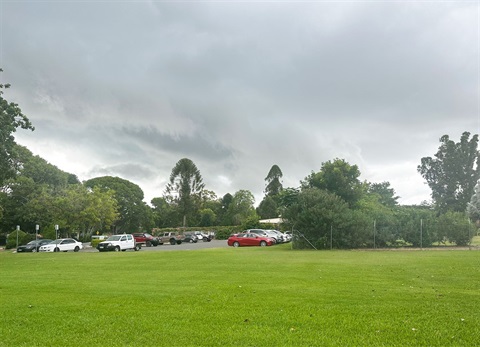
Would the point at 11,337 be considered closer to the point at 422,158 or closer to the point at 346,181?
the point at 346,181

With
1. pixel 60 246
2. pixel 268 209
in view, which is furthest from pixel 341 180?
pixel 268 209

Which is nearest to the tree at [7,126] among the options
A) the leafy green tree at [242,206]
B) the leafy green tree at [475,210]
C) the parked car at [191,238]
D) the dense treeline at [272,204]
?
the dense treeline at [272,204]

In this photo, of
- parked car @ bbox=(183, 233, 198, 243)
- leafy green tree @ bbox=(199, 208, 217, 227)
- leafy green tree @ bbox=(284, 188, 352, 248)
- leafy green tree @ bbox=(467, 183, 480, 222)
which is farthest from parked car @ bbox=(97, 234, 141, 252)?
leafy green tree @ bbox=(199, 208, 217, 227)

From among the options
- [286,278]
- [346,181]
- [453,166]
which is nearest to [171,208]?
[346,181]

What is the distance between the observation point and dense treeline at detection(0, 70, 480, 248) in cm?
3080

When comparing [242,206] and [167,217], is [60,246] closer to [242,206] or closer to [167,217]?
[167,217]

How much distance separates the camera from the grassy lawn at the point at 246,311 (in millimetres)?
5957

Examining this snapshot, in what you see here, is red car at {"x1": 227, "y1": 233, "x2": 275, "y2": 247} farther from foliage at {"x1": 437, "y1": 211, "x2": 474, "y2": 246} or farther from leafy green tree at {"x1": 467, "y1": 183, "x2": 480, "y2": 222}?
leafy green tree at {"x1": 467, "y1": 183, "x2": 480, "y2": 222}

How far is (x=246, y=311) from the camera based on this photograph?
7.54 m

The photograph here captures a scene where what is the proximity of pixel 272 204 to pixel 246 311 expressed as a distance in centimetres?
7984

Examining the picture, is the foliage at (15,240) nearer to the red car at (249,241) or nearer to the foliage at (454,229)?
the red car at (249,241)

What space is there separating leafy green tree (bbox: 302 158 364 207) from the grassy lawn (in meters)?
27.4

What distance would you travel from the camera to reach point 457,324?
6512 millimetres

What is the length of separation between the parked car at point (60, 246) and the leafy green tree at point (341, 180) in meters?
24.3
